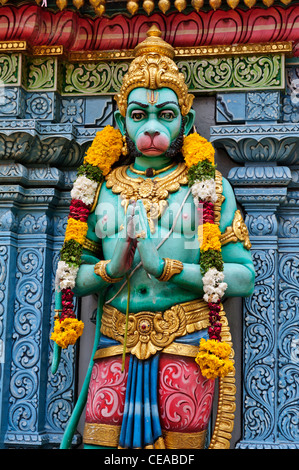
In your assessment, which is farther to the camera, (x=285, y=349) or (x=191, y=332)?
(x=285, y=349)

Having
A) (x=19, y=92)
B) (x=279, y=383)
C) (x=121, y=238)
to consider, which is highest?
(x=19, y=92)

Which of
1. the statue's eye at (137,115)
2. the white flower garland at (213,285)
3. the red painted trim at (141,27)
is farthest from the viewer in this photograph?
the red painted trim at (141,27)

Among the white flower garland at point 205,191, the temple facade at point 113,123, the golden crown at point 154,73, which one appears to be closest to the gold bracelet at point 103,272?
the white flower garland at point 205,191

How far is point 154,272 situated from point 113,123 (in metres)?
1.60

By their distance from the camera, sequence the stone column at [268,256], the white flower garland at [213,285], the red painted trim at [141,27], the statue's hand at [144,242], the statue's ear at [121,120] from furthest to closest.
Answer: the red painted trim at [141,27] → the statue's ear at [121,120] → the stone column at [268,256] → the white flower garland at [213,285] → the statue's hand at [144,242]

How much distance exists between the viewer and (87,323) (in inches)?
233

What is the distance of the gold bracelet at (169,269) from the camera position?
16.2ft

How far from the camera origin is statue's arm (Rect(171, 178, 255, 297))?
5.01 metres

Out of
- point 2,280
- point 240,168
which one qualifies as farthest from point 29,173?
point 240,168

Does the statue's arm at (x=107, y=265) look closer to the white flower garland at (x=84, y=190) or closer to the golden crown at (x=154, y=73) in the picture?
the white flower garland at (x=84, y=190)

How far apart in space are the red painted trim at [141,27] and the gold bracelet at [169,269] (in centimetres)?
186

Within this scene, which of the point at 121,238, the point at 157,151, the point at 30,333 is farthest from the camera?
the point at 30,333

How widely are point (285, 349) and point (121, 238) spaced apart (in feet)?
5.00

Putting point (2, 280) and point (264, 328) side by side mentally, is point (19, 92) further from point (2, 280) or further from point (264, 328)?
point (264, 328)
